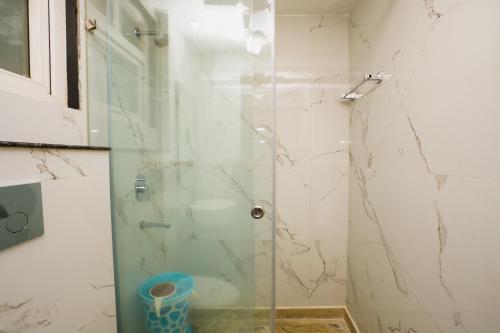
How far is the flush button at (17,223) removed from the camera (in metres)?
0.54

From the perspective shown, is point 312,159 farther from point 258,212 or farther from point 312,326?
point 312,326

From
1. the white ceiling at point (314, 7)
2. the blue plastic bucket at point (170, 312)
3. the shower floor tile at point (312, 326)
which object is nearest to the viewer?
the blue plastic bucket at point (170, 312)

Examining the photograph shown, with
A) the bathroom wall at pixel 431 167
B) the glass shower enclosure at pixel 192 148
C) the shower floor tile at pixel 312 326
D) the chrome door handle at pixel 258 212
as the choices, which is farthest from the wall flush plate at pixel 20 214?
the shower floor tile at pixel 312 326

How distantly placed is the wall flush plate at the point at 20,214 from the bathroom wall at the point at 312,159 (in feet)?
4.31

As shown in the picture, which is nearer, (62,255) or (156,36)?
(62,255)

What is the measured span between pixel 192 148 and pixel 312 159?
97cm

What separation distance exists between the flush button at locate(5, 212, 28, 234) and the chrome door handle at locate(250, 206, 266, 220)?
0.75 meters

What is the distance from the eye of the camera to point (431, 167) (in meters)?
0.83

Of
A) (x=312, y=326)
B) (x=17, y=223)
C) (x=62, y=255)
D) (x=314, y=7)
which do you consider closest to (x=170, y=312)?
(x=62, y=255)

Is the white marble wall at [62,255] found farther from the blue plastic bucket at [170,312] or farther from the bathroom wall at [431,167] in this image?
the bathroom wall at [431,167]

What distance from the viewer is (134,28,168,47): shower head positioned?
1.00 meters

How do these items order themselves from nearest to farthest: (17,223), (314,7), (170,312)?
(17,223) < (170,312) < (314,7)

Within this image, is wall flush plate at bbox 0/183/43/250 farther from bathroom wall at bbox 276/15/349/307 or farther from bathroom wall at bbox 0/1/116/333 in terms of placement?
bathroom wall at bbox 276/15/349/307

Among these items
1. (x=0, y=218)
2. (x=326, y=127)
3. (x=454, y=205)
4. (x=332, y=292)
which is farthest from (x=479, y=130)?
(x=332, y=292)
